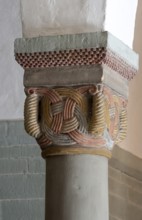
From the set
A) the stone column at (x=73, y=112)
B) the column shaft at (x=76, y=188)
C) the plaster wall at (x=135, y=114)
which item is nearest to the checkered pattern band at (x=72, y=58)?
the stone column at (x=73, y=112)

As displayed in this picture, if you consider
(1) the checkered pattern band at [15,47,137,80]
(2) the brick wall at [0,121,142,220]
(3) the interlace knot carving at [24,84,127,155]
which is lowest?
(2) the brick wall at [0,121,142,220]

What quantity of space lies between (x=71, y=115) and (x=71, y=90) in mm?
123

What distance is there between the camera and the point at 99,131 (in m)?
3.42

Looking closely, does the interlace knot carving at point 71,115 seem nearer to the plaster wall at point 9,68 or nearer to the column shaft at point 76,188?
the column shaft at point 76,188

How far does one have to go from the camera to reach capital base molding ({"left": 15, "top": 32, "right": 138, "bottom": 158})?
3.41 m

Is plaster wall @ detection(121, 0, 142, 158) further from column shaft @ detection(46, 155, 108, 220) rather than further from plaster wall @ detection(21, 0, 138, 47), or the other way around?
column shaft @ detection(46, 155, 108, 220)

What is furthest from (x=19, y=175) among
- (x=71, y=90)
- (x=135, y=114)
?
(x=71, y=90)

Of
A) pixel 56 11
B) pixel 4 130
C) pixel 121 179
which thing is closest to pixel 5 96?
pixel 4 130

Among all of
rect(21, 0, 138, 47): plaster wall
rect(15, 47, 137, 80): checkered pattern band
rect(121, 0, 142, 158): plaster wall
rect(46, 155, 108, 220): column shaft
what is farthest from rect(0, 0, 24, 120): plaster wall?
rect(46, 155, 108, 220): column shaft

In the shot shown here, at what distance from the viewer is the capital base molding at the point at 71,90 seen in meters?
3.41

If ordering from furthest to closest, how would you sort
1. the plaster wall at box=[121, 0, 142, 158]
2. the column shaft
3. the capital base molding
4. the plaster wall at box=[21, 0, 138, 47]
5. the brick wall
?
the plaster wall at box=[121, 0, 142, 158], the brick wall, the plaster wall at box=[21, 0, 138, 47], the capital base molding, the column shaft

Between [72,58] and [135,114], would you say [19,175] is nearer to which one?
[135,114]

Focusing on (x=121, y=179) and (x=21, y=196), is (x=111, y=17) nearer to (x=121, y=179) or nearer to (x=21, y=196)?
(x=21, y=196)

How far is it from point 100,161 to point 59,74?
45 centimetres
